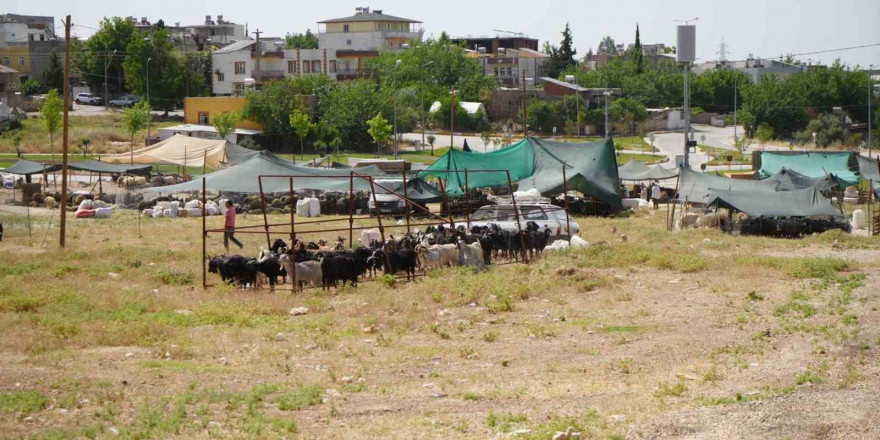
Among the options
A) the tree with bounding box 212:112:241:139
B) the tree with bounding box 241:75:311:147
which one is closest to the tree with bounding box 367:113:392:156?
the tree with bounding box 241:75:311:147

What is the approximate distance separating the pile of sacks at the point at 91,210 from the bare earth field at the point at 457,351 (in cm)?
1205

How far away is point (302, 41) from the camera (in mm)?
142250

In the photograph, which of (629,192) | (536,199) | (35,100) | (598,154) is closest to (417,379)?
(536,199)

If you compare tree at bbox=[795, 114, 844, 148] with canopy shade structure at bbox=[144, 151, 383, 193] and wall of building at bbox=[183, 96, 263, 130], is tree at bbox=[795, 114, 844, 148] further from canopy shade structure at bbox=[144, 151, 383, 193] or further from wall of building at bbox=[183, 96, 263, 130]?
canopy shade structure at bbox=[144, 151, 383, 193]

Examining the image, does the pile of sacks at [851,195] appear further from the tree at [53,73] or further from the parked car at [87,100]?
the tree at [53,73]

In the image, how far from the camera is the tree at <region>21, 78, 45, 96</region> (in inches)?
3679

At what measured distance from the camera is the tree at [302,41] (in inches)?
5408

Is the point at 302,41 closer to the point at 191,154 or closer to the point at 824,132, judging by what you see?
the point at 824,132

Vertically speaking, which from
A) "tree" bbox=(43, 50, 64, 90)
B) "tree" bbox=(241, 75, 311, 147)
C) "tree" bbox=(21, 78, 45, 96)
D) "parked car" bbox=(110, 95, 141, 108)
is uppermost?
"tree" bbox=(43, 50, 64, 90)

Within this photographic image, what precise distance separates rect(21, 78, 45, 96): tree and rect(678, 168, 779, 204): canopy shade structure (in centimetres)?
7651

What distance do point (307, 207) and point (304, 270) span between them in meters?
17.5

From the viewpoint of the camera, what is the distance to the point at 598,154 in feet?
113

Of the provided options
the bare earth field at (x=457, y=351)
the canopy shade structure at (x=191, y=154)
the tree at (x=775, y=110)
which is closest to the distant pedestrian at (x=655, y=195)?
the canopy shade structure at (x=191, y=154)

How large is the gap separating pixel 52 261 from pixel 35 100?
7202 centimetres
